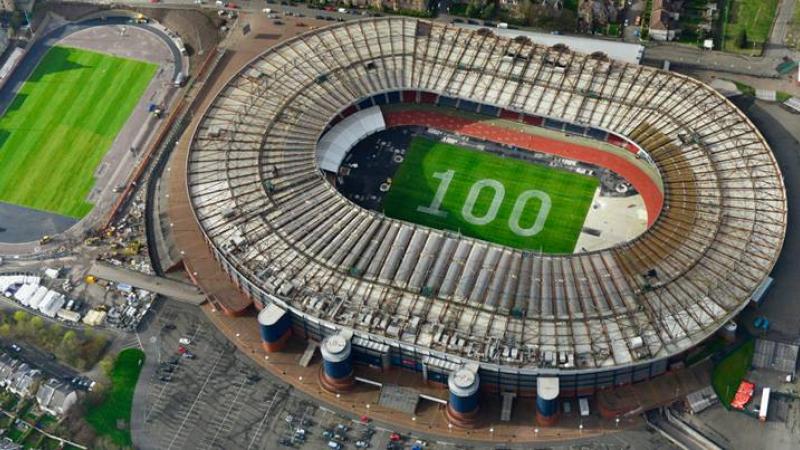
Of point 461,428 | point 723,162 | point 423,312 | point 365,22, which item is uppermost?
point 365,22

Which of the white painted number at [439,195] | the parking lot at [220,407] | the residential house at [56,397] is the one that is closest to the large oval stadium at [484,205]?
Result: the white painted number at [439,195]

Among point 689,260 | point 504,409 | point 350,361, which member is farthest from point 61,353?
point 689,260

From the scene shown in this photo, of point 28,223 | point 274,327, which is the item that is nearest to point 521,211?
point 274,327

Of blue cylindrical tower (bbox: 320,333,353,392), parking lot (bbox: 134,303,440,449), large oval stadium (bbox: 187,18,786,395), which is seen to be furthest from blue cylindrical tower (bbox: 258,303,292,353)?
blue cylindrical tower (bbox: 320,333,353,392)

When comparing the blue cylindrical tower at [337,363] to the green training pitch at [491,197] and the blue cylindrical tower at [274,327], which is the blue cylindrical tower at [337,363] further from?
the green training pitch at [491,197]

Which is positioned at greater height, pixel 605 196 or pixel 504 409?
pixel 605 196

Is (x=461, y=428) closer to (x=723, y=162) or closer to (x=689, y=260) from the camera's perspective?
(x=689, y=260)
